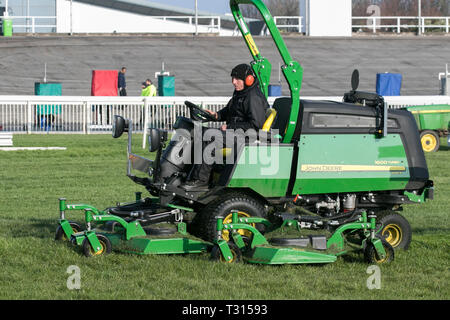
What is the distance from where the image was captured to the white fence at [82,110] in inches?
1033

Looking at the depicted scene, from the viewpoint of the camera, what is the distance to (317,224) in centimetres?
821

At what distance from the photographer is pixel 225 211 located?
8250 mm

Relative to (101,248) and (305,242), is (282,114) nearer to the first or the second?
(305,242)

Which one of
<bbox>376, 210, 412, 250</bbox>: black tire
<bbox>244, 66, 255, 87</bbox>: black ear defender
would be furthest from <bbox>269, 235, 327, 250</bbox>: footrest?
<bbox>244, 66, 255, 87</bbox>: black ear defender

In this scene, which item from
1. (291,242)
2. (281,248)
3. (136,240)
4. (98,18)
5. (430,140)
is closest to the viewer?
(281,248)

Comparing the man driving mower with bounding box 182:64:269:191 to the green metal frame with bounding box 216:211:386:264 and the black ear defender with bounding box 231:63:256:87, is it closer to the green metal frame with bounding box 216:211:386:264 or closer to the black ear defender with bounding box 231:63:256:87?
the black ear defender with bounding box 231:63:256:87

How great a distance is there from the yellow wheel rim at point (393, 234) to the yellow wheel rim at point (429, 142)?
12987 millimetres

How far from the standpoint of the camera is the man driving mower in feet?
28.2

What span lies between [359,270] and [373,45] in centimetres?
4085

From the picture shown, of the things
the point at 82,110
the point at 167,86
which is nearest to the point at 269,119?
the point at 82,110

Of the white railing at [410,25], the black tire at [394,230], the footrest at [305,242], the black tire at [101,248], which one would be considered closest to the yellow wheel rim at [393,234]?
the black tire at [394,230]

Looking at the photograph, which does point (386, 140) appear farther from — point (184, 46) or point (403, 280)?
point (184, 46)

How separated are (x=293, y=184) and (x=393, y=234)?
3.63 ft

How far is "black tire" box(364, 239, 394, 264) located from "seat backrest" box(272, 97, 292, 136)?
1.58 metres
